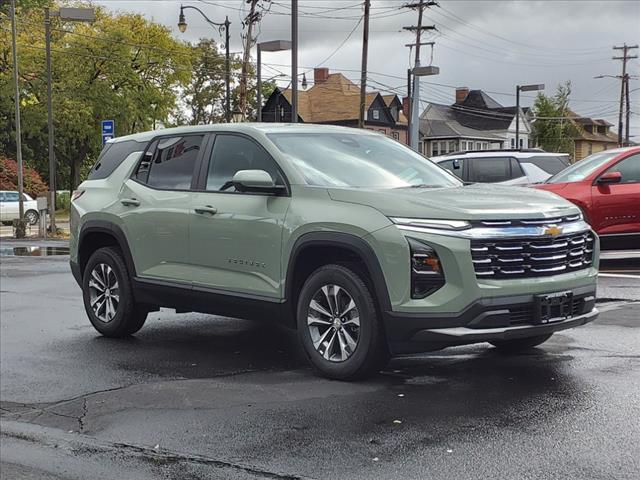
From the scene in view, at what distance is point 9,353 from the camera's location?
24.7ft

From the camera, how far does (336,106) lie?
75.6 meters

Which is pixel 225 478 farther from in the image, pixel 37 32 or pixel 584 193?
pixel 37 32

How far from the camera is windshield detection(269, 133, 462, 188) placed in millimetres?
6254

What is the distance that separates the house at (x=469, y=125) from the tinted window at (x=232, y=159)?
8005 centimetres

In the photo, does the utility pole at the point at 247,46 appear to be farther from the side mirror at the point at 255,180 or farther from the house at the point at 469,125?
the house at the point at 469,125

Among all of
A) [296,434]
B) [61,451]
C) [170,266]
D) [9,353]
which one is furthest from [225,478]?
[9,353]

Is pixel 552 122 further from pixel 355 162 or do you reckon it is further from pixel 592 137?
pixel 355 162

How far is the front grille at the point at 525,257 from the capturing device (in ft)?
17.2

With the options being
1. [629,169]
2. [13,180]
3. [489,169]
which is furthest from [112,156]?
[13,180]

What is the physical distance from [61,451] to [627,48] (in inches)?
3020

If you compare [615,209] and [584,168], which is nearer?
[615,209]

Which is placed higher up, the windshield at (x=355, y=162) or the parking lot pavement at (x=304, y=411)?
the windshield at (x=355, y=162)

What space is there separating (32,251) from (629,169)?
15059 millimetres

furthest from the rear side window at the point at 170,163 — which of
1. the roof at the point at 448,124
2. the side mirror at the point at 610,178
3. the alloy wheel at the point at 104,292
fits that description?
the roof at the point at 448,124
